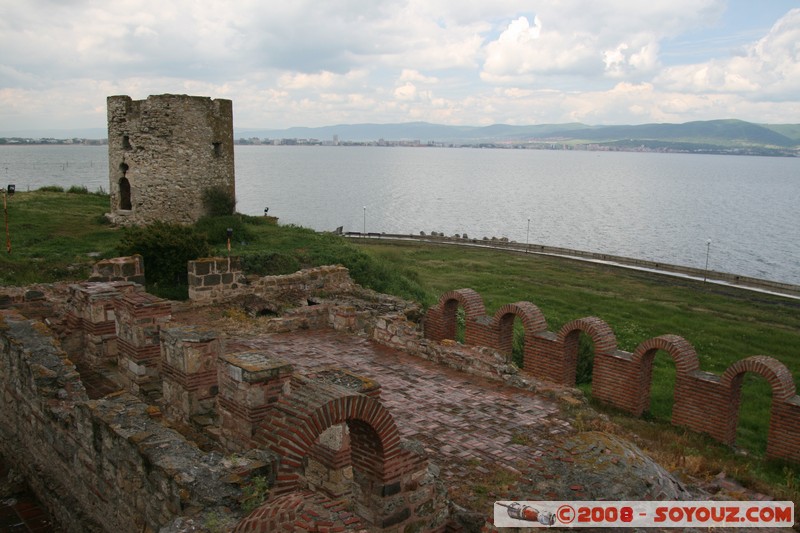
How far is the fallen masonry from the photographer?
17.8 feet

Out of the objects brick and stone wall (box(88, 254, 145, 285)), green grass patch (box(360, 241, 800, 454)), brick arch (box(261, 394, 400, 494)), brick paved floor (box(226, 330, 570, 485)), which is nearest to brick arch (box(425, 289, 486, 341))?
green grass patch (box(360, 241, 800, 454))

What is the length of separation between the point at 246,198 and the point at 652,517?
90.3 meters

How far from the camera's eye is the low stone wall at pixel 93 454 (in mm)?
5320

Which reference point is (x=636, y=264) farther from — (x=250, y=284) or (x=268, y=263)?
(x=250, y=284)

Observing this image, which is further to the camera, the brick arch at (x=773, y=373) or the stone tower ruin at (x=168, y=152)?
the stone tower ruin at (x=168, y=152)

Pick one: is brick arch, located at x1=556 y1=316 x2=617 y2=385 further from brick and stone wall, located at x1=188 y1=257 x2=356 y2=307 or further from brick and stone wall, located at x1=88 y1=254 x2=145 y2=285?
brick and stone wall, located at x1=88 y1=254 x2=145 y2=285

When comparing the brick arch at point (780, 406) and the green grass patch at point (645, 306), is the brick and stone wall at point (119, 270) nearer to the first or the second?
the green grass patch at point (645, 306)

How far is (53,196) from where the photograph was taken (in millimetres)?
30828

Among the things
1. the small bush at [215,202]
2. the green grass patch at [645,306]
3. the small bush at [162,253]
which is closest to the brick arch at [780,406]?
the green grass patch at [645,306]

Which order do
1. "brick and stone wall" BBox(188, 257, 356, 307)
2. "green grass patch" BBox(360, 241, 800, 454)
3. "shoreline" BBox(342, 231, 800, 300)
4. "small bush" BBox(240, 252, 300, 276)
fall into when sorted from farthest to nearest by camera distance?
"shoreline" BBox(342, 231, 800, 300)
"small bush" BBox(240, 252, 300, 276)
"green grass patch" BBox(360, 241, 800, 454)
"brick and stone wall" BBox(188, 257, 356, 307)

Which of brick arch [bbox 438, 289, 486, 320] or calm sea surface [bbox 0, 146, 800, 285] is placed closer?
brick arch [bbox 438, 289, 486, 320]

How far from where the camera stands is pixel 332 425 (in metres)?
5.91

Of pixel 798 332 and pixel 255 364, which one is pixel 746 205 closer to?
pixel 798 332

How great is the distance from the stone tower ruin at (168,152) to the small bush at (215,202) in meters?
0.12
